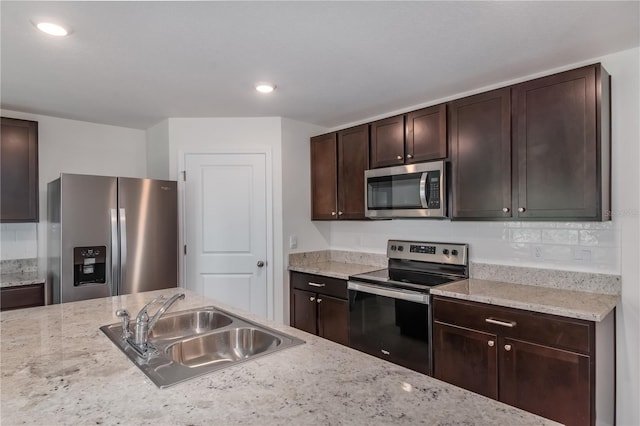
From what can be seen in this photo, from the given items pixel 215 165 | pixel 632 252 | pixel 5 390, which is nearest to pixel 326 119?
pixel 215 165

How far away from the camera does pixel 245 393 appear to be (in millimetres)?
1029

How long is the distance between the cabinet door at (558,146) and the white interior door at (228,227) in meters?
2.17

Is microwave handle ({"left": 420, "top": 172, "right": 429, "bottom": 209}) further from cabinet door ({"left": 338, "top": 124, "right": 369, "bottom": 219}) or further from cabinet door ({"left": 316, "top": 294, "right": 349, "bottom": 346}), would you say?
cabinet door ({"left": 316, "top": 294, "right": 349, "bottom": 346})

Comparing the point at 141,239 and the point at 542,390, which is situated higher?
the point at 141,239

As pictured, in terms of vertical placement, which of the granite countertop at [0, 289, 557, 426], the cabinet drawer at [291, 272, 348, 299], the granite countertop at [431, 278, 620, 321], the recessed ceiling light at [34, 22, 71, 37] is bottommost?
the cabinet drawer at [291, 272, 348, 299]

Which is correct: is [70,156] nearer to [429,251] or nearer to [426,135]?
[426,135]

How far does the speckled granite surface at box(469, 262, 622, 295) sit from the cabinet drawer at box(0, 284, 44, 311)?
334cm

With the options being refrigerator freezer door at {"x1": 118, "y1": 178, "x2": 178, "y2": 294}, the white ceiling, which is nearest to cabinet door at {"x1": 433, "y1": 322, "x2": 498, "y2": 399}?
the white ceiling

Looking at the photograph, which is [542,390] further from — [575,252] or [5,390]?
[5,390]

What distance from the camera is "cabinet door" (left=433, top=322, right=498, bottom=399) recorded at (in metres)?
2.17

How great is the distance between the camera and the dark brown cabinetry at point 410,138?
2737 millimetres

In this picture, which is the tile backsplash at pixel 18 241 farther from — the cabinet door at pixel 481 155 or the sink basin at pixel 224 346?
the cabinet door at pixel 481 155

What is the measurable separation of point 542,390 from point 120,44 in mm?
2899

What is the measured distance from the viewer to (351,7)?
1.67m
